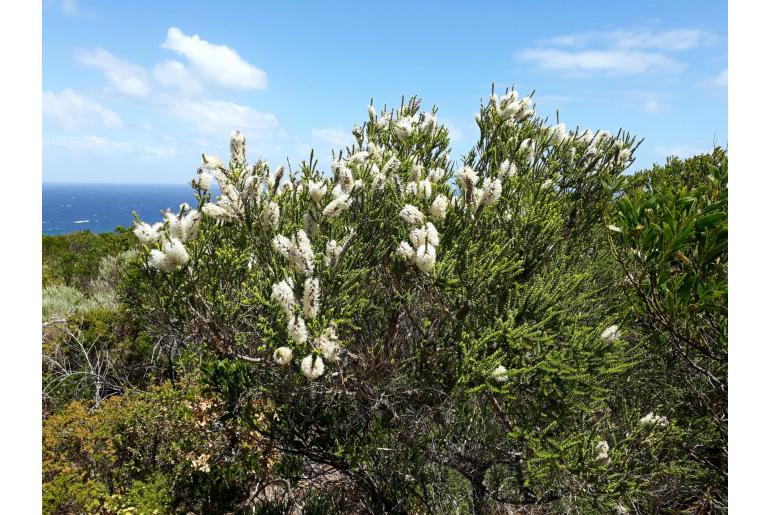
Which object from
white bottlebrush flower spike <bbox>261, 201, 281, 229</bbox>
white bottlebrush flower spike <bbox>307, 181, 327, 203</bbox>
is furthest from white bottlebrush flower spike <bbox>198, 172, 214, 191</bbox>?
white bottlebrush flower spike <bbox>307, 181, 327, 203</bbox>

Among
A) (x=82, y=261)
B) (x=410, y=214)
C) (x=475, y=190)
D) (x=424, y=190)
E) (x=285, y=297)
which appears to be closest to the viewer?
(x=285, y=297)

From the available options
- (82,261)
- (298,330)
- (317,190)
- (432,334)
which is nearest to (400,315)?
(432,334)

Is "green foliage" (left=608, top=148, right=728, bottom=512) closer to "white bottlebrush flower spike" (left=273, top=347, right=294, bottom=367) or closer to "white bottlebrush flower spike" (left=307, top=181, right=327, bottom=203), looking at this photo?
"white bottlebrush flower spike" (left=307, top=181, right=327, bottom=203)

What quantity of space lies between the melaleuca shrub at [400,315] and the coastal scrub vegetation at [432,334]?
0.07 ft

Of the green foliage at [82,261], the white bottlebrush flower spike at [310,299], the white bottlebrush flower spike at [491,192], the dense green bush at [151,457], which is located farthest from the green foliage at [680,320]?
the green foliage at [82,261]

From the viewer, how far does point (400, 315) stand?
14.5 feet

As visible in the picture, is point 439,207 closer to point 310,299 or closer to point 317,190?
point 317,190

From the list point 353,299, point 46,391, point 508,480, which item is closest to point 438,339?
point 353,299

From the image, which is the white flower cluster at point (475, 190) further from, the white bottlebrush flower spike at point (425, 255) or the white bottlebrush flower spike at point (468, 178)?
the white bottlebrush flower spike at point (425, 255)

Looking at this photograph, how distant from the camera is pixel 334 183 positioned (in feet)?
12.9

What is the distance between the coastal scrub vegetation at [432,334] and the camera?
322 cm

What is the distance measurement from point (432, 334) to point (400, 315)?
63 centimetres

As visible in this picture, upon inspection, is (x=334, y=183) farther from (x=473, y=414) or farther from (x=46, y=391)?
(x=46, y=391)

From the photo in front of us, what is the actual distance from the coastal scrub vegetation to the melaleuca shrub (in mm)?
21
